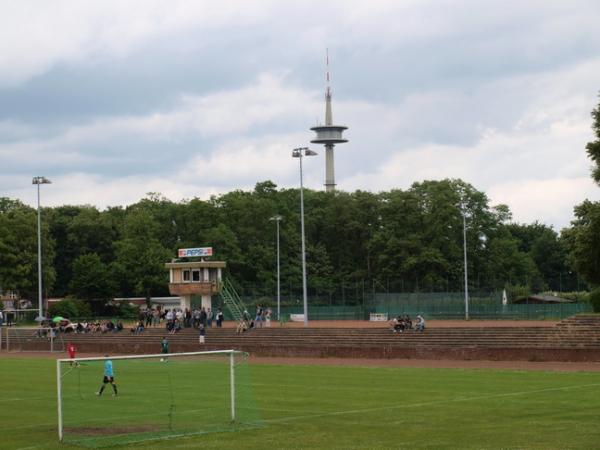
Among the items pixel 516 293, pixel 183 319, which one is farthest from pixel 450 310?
pixel 183 319

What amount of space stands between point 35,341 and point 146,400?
51435mm

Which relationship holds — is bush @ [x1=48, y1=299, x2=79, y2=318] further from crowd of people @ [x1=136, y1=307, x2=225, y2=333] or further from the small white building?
the small white building

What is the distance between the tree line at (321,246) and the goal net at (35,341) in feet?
91.5

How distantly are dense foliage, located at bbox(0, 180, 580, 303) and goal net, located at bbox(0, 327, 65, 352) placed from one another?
28096 millimetres

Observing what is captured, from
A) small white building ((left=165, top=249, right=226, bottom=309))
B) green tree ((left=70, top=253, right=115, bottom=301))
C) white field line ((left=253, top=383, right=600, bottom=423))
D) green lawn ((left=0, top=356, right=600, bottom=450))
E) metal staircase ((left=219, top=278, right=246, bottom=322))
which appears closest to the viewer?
green lawn ((left=0, top=356, right=600, bottom=450))

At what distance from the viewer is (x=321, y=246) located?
120062mm

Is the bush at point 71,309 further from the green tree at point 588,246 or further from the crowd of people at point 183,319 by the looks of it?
the green tree at point 588,246

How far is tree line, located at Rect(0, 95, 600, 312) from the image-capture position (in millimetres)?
Answer: 111000

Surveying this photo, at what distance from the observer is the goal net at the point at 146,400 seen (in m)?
25.3

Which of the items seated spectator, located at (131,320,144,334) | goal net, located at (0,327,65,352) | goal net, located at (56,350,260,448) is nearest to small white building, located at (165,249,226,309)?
seated spectator, located at (131,320,144,334)

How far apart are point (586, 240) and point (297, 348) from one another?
58.7 ft

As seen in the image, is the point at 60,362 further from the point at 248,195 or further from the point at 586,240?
the point at 248,195

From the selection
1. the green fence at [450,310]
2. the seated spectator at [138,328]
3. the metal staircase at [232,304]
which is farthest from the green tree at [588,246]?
the metal staircase at [232,304]

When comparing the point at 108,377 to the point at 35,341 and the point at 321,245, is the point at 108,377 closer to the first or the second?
the point at 35,341
